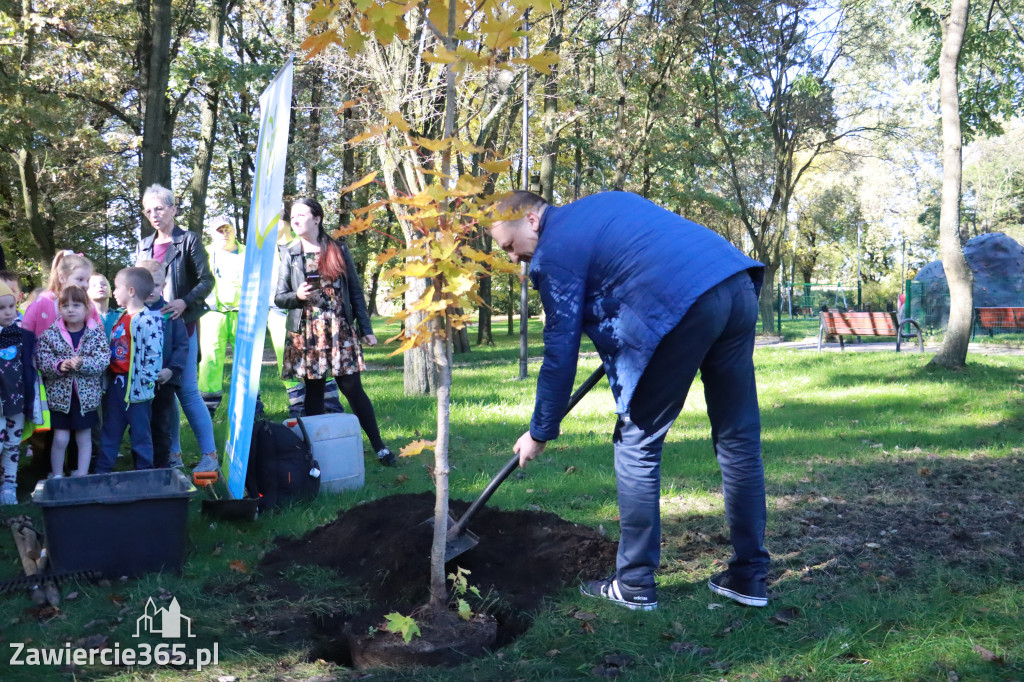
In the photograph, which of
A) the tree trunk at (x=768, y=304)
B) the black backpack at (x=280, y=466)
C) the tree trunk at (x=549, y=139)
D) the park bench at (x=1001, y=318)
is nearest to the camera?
the black backpack at (x=280, y=466)

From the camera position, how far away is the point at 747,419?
348 cm

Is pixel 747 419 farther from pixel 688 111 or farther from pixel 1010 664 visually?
pixel 688 111

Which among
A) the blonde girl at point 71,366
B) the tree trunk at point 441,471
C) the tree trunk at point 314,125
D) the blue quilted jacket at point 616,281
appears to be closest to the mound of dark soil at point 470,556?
the tree trunk at point 441,471

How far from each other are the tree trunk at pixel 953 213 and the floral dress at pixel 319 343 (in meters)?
8.11

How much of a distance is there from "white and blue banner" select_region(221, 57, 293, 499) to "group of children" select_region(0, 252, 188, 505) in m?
0.89

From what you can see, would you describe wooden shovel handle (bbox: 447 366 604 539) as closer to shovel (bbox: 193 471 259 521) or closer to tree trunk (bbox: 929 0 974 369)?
shovel (bbox: 193 471 259 521)

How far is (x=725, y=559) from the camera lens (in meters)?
4.18

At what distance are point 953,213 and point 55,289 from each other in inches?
401

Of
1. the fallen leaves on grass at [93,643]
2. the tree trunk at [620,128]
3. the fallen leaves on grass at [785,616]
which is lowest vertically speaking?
the fallen leaves on grass at [93,643]

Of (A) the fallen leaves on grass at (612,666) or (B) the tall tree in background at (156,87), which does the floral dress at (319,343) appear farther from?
(B) the tall tree in background at (156,87)

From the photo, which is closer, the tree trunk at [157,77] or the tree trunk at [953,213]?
the tree trunk at [953,213]

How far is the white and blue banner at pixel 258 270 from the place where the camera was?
429 cm

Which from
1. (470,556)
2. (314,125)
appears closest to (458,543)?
(470,556)

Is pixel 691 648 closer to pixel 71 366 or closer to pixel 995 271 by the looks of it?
pixel 71 366
